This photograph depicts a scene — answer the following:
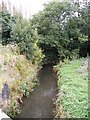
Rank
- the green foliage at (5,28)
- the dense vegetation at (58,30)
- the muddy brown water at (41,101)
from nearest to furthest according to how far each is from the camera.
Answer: the muddy brown water at (41,101) → the green foliage at (5,28) → the dense vegetation at (58,30)

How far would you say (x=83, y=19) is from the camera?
15.9 meters

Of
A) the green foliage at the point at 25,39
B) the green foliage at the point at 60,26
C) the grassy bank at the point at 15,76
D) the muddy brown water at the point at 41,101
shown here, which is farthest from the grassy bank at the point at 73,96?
the green foliage at the point at 60,26

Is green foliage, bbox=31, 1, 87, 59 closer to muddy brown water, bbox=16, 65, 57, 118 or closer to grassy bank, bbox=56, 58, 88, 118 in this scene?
muddy brown water, bbox=16, 65, 57, 118

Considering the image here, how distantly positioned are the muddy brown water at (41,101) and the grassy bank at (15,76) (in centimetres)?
24

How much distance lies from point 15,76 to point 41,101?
1244 millimetres

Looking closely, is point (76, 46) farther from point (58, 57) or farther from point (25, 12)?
point (25, 12)

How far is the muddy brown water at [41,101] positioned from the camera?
8234 mm

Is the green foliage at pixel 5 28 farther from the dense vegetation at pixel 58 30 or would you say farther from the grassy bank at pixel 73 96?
the grassy bank at pixel 73 96

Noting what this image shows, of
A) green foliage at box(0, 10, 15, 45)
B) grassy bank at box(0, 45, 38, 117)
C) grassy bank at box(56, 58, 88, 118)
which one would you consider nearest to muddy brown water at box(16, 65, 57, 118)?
grassy bank at box(0, 45, 38, 117)

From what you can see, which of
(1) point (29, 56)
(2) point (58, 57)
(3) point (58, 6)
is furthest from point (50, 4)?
(1) point (29, 56)

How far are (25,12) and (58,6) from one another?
5227 millimetres

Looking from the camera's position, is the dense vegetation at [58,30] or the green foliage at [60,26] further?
the green foliage at [60,26]

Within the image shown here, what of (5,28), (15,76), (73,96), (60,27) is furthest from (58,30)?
(73,96)

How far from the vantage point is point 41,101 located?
31.1ft
